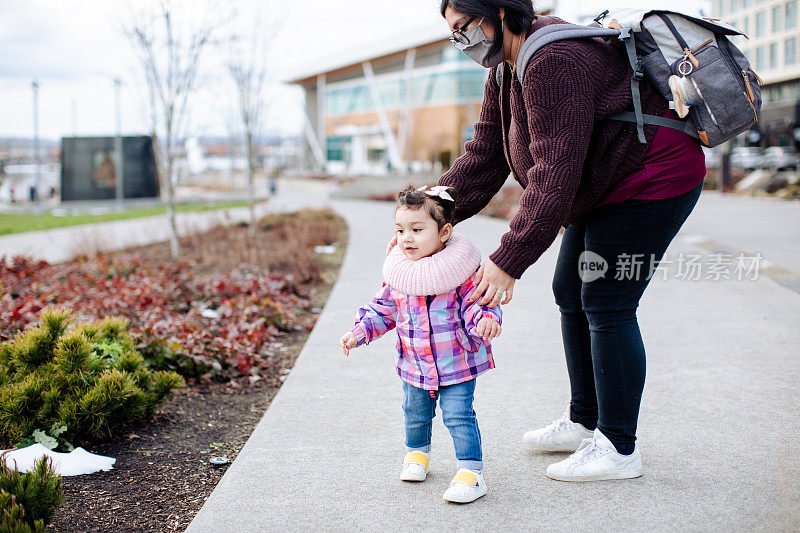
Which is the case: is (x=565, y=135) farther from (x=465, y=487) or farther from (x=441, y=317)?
(x=465, y=487)

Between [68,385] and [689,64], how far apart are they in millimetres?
2741

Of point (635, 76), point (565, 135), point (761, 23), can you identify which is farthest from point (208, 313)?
point (761, 23)

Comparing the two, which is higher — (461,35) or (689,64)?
(461,35)

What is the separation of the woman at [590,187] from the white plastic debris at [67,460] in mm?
1769

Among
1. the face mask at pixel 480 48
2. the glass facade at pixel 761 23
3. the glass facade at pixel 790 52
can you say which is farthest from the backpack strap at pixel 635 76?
the glass facade at pixel 761 23

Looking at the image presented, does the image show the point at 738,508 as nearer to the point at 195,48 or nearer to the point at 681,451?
the point at 681,451

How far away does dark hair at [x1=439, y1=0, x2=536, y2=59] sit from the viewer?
2.39 meters

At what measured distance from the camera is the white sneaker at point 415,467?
8.96ft

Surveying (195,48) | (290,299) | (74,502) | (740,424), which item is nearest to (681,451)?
(740,424)

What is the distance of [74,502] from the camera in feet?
8.89

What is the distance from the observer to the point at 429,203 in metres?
2.59

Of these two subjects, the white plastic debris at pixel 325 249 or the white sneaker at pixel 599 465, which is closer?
the white sneaker at pixel 599 465

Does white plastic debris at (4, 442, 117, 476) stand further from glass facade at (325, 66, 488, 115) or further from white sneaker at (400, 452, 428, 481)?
glass facade at (325, 66, 488, 115)

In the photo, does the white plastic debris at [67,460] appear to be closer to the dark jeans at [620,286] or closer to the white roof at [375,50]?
the dark jeans at [620,286]
